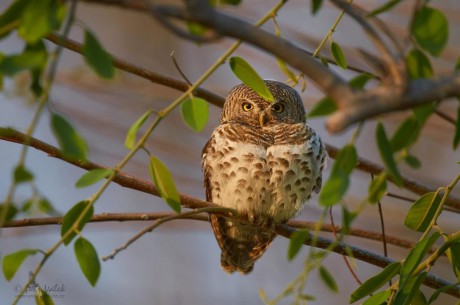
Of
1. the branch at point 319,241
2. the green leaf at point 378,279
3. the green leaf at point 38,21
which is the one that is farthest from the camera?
the branch at point 319,241

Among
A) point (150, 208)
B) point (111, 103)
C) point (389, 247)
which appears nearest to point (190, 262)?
point (150, 208)

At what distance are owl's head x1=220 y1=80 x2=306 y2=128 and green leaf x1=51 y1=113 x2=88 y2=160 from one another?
208 centimetres

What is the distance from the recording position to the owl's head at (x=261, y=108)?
339 cm

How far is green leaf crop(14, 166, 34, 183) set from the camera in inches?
50.3

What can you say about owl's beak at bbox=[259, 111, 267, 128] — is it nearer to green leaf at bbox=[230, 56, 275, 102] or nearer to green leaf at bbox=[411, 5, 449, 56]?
green leaf at bbox=[230, 56, 275, 102]

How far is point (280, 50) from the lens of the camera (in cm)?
108

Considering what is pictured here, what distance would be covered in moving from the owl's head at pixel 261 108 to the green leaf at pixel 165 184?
5.65ft

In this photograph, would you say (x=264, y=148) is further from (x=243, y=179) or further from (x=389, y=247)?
(x=389, y=247)

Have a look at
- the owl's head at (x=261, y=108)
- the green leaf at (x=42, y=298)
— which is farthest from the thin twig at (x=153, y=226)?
the owl's head at (x=261, y=108)

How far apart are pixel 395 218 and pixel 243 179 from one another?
1.49 m

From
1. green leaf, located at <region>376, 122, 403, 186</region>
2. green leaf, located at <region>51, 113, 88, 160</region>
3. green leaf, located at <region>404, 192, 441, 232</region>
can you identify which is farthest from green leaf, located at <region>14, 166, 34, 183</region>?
green leaf, located at <region>404, 192, 441, 232</region>

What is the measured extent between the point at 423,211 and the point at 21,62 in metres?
1.21

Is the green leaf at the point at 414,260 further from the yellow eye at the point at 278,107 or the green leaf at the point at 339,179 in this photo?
the yellow eye at the point at 278,107

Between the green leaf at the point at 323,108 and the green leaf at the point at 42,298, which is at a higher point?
the green leaf at the point at 323,108
